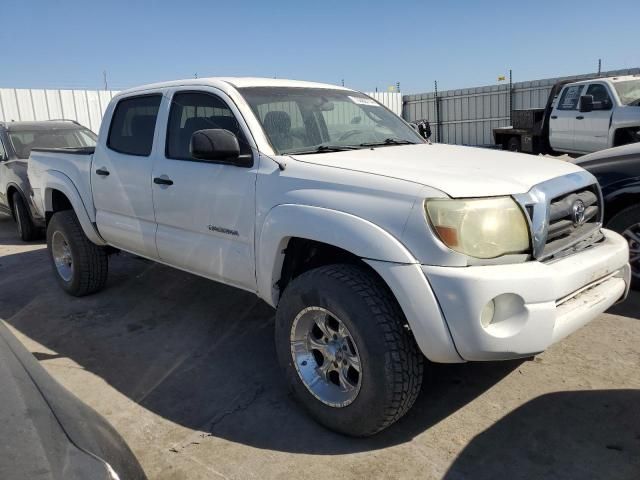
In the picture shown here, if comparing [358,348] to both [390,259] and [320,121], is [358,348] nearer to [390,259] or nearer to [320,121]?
[390,259]

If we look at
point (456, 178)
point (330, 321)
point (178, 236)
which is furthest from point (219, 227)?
point (456, 178)

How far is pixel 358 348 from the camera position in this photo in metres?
2.66

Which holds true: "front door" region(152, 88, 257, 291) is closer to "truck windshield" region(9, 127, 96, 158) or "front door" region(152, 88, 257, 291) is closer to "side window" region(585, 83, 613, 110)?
"truck windshield" region(9, 127, 96, 158)

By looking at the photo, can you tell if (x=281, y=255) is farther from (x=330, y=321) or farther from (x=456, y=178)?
(x=456, y=178)

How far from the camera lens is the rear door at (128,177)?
13.6 feet

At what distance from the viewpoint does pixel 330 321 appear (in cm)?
292

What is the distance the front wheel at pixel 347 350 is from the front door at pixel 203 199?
526 millimetres

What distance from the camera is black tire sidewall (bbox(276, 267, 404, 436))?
2598 mm

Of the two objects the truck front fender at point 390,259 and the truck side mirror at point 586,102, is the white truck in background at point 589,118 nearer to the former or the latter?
the truck side mirror at point 586,102

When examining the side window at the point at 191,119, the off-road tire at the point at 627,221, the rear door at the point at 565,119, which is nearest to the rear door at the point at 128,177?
the side window at the point at 191,119

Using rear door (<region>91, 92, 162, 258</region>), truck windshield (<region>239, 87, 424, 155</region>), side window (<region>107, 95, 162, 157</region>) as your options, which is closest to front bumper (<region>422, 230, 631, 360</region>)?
truck windshield (<region>239, 87, 424, 155</region>)

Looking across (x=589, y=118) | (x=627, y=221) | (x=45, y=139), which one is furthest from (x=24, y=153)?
(x=589, y=118)

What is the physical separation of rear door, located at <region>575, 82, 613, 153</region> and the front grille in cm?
800

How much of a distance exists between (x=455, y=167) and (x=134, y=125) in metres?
2.79
